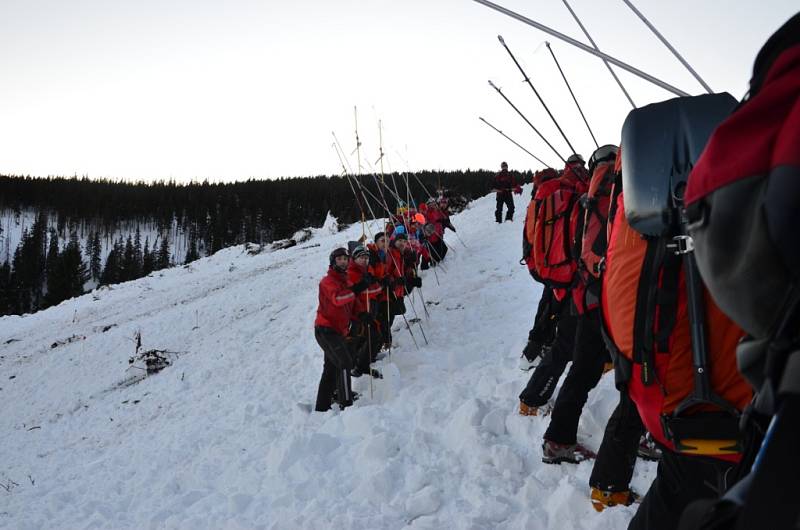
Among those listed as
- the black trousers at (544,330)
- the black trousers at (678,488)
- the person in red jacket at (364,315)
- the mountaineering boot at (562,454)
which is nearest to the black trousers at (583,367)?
the mountaineering boot at (562,454)

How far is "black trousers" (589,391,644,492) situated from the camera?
8.78 feet

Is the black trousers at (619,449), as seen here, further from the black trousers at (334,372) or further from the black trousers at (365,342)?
the black trousers at (365,342)

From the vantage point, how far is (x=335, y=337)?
6.06m

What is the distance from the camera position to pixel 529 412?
4309mm

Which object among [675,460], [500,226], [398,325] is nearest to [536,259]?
[675,460]

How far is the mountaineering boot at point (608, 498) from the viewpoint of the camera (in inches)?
112

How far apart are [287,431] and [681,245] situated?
490cm

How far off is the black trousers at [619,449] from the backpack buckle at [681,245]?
3.98 feet

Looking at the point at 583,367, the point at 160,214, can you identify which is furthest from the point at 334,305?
the point at 160,214

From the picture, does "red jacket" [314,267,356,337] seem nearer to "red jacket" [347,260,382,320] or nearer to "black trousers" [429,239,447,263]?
"red jacket" [347,260,382,320]

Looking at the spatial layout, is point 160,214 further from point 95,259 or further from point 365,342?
point 365,342

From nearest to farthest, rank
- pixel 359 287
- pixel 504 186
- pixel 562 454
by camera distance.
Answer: pixel 562 454, pixel 359 287, pixel 504 186

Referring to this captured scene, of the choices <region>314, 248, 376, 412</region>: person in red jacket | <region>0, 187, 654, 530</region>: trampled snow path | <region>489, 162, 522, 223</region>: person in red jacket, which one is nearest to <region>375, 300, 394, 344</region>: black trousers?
<region>0, 187, 654, 530</region>: trampled snow path

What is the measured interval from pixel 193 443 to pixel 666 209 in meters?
5.81
